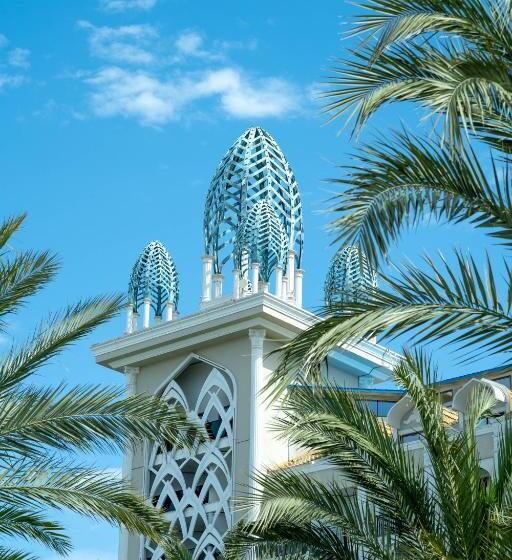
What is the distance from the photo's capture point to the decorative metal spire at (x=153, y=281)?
1534 inches

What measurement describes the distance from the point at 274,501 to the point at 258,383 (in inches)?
749

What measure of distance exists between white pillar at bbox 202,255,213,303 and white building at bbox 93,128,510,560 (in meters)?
0.03

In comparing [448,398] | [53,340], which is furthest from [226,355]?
[53,340]

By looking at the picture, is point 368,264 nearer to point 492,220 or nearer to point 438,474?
point 492,220

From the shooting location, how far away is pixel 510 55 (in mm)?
11555

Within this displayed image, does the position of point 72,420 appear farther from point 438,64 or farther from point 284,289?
point 284,289

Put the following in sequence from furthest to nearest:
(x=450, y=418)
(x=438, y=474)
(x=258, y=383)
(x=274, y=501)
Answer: (x=258, y=383)
(x=450, y=418)
(x=274, y=501)
(x=438, y=474)

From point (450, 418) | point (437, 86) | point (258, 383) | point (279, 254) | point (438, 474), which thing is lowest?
point (438, 474)

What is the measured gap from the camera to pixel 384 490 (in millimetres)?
15883

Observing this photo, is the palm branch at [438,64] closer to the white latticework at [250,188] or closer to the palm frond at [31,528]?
the palm frond at [31,528]

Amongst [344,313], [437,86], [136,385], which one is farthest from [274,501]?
[136,385]

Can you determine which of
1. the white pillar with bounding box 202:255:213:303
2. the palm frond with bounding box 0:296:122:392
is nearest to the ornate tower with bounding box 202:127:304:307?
the white pillar with bounding box 202:255:213:303

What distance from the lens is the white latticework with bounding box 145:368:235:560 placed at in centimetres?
3547

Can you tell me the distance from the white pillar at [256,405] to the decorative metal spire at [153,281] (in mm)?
3760
